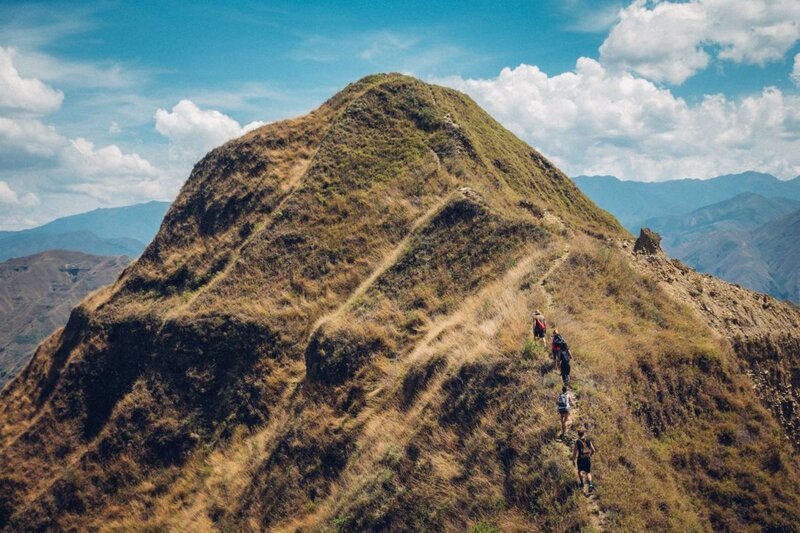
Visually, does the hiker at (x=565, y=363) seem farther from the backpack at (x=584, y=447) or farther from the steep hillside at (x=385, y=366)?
the backpack at (x=584, y=447)

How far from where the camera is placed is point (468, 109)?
46781mm

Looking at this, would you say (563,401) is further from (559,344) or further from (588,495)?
(588,495)

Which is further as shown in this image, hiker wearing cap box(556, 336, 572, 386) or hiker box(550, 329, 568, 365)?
hiker box(550, 329, 568, 365)

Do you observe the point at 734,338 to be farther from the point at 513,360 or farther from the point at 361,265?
the point at 361,265

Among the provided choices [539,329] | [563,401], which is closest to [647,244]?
[539,329]

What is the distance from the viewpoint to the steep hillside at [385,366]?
559 inches

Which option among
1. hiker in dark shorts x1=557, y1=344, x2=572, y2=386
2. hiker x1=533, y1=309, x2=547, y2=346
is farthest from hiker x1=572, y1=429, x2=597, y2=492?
hiker x1=533, y1=309, x2=547, y2=346

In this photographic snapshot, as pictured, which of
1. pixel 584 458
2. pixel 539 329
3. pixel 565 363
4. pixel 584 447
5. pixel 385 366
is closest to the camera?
pixel 584 458

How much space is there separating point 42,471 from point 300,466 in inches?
800

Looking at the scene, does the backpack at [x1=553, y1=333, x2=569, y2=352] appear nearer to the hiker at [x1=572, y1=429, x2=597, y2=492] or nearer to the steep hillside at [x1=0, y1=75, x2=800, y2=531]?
the steep hillside at [x1=0, y1=75, x2=800, y2=531]

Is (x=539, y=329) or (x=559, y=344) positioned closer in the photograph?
(x=559, y=344)

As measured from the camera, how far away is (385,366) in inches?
867

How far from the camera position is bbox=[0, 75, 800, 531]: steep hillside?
46.6ft

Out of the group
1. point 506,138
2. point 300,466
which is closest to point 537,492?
point 300,466
